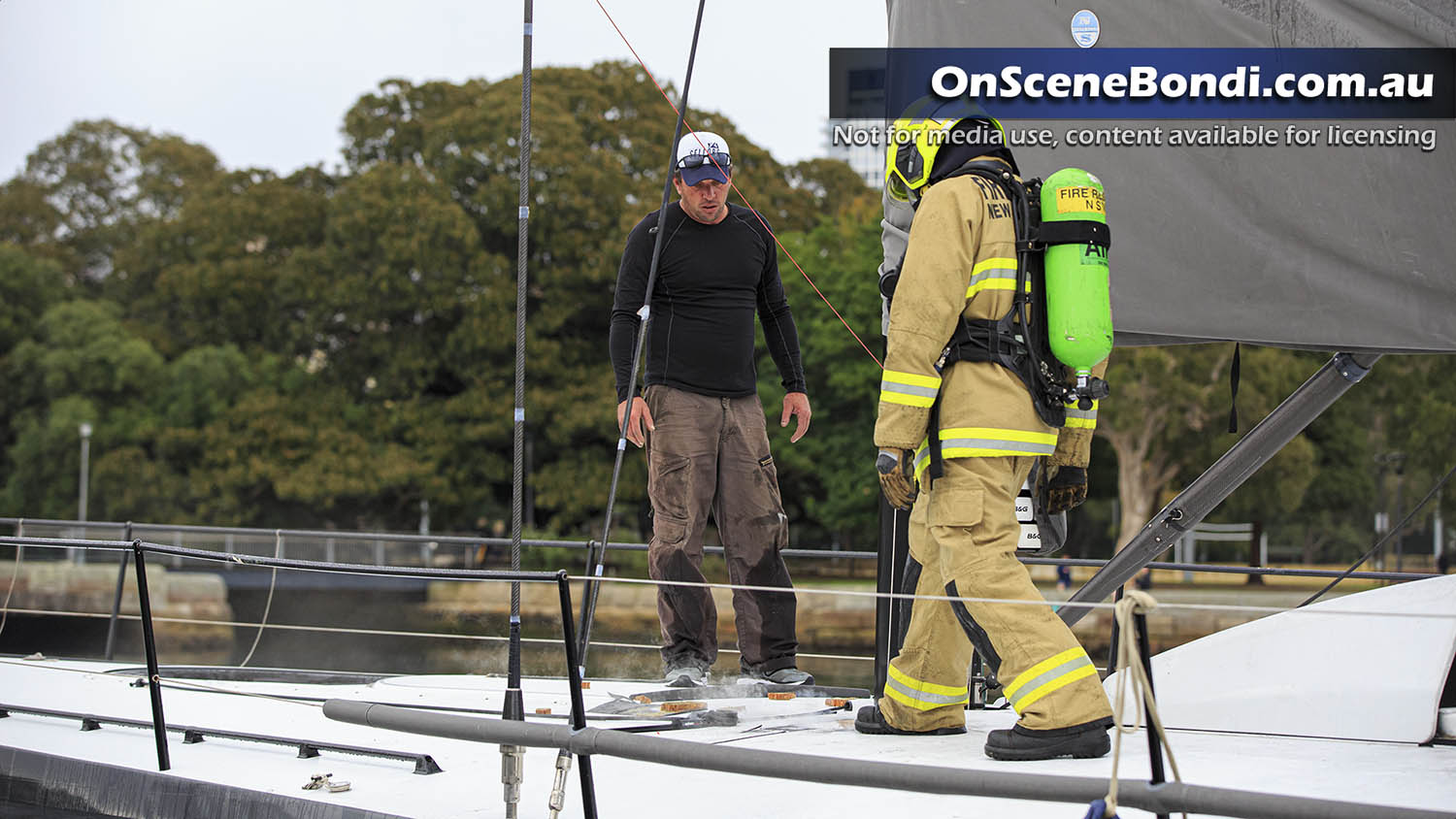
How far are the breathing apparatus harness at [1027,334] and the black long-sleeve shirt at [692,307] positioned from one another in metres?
1.77

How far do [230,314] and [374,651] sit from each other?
1673cm

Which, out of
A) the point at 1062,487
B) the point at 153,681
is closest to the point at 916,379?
the point at 1062,487

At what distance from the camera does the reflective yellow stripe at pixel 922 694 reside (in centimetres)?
446

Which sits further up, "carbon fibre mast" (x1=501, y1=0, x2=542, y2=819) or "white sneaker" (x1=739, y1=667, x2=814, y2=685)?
"carbon fibre mast" (x1=501, y1=0, x2=542, y2=819)

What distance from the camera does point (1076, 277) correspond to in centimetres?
402

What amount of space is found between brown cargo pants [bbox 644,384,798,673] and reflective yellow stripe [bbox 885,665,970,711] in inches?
47.4

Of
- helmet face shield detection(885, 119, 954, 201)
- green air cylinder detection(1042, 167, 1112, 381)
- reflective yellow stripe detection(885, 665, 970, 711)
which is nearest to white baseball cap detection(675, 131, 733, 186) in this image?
helmet face shield detection(885, 119, 954, 201)

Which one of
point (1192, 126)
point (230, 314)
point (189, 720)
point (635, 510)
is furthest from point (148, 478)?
point (1192, 126)

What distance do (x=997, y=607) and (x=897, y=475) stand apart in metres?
0.51

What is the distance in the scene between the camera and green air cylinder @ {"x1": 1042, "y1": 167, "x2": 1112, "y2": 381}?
402 cm

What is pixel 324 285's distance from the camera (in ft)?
119

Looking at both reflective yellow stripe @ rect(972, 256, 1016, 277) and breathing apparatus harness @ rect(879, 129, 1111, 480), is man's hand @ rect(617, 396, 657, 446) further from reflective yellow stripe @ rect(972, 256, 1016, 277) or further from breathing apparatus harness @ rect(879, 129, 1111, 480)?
→ reflective yellow stripe @ rect(972, 256, 1016, 277)

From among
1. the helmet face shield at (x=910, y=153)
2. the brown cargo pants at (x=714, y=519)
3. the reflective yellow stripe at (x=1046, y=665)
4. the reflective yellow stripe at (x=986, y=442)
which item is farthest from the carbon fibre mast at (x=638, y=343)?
the reflective yellow stripe at (x=1046, y=665)

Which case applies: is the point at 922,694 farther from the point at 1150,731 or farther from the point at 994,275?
the point at 1150,731
